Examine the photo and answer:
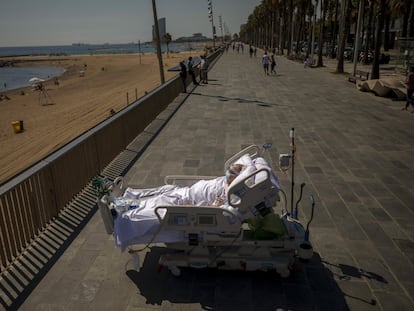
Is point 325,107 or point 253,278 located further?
point 325,107

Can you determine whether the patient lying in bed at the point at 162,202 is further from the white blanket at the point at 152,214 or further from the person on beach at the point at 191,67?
the person on beach at the point at 191,67

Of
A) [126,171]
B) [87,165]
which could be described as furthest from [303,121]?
[87,165]

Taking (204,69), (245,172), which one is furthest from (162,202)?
(204,69)

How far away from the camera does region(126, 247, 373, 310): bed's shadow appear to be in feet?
13.1

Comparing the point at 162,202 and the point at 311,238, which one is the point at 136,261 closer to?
the point at 162,202

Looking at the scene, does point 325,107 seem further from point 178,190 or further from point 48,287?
point 48,287

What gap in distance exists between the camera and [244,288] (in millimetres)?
4258

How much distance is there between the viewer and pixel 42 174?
5352 millimetres

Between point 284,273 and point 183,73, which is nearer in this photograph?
point 284,273

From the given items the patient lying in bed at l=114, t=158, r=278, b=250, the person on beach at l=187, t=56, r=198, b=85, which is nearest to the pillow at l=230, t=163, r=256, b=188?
the patient lying in bed at l=114, t=158, r=278, b=250

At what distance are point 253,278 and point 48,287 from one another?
2513 millimetres

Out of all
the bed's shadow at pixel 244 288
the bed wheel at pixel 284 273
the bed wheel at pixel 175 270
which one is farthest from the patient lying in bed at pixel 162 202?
the bed wheel at pixel 284 273

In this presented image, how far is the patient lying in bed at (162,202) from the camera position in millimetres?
4305

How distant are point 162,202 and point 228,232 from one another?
0.94 m
